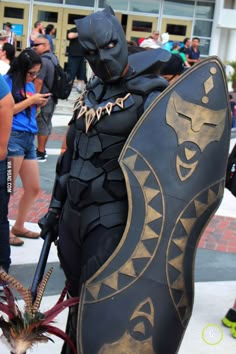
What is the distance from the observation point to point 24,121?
4836 millimetres

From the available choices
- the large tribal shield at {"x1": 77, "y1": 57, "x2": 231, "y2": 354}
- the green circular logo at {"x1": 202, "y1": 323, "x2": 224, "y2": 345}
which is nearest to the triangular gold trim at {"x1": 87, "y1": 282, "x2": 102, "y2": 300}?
the large tribal shield at {"x1": 77, "y1": 57, "x2": 231, "y2": 354}

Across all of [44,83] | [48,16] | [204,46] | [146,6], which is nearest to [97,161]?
[44,83]

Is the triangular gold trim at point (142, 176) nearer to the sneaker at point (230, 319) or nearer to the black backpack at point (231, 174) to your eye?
the black backpack at point (231, 174)

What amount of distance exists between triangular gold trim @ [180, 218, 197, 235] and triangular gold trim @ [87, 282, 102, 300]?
0.41 m

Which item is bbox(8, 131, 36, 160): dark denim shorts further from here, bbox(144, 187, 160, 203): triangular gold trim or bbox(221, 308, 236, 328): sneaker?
bbox(144, 187, 160, 203): triangular gold trim

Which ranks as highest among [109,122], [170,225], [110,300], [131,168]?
[109,122]

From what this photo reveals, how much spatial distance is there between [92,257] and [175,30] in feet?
57.2

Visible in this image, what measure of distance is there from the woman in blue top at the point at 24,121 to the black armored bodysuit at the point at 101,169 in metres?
2.04

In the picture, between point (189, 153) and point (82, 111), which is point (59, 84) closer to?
point (82, 111)

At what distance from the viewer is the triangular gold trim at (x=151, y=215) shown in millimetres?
2357

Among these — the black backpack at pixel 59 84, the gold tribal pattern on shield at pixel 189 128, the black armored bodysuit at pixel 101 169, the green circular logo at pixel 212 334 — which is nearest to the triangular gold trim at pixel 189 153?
the gold tribal pattern on shield at pixel 189 128

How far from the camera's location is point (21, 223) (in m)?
5.21

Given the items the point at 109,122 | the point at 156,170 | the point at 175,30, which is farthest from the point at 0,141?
the point at 175,30

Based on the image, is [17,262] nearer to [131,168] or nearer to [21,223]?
[21,223]
